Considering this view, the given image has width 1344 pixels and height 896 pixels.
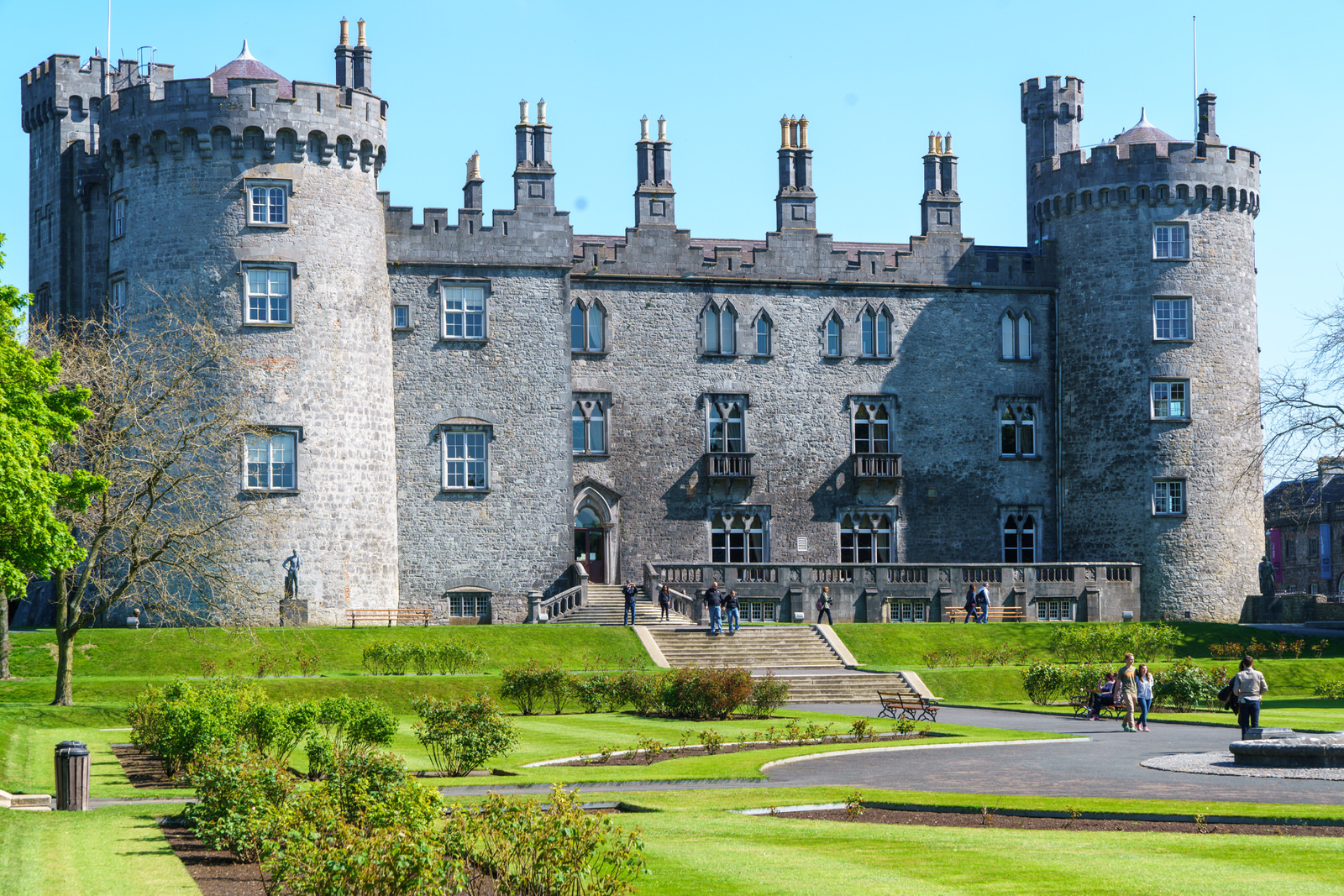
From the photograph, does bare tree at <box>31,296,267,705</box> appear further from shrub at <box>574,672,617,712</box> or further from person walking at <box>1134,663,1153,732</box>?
person walking at <box>1134,663,1153,732</box>

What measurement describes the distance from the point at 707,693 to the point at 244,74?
2765 cm

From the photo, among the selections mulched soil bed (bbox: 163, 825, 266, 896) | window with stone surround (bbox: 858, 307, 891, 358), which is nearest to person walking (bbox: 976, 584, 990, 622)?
window with stone surround (bbox: 858, 307, 891, 358)

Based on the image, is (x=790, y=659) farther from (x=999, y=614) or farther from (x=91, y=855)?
(x=91, y=855)

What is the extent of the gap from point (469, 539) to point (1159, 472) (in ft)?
77.1

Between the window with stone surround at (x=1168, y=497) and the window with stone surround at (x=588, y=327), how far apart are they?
19.5 meters

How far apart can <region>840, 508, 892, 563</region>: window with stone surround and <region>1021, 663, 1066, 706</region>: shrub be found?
56.4ft

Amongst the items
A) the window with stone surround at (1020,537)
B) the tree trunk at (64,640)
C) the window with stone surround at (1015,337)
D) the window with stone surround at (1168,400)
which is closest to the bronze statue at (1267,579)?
the window with stone surround at (1168,400)

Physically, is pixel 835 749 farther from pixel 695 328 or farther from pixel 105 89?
Answer: pixel 105 89

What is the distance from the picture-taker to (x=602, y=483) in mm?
51875

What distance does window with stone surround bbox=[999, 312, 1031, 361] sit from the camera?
55.3 m

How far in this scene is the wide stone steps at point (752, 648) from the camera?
136 feet

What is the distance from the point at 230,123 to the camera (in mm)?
45812

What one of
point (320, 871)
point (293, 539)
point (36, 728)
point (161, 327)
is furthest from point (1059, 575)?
point (320, 871)

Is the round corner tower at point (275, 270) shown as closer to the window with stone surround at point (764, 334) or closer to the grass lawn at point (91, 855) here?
the window with stone surround at point (764, 334)
